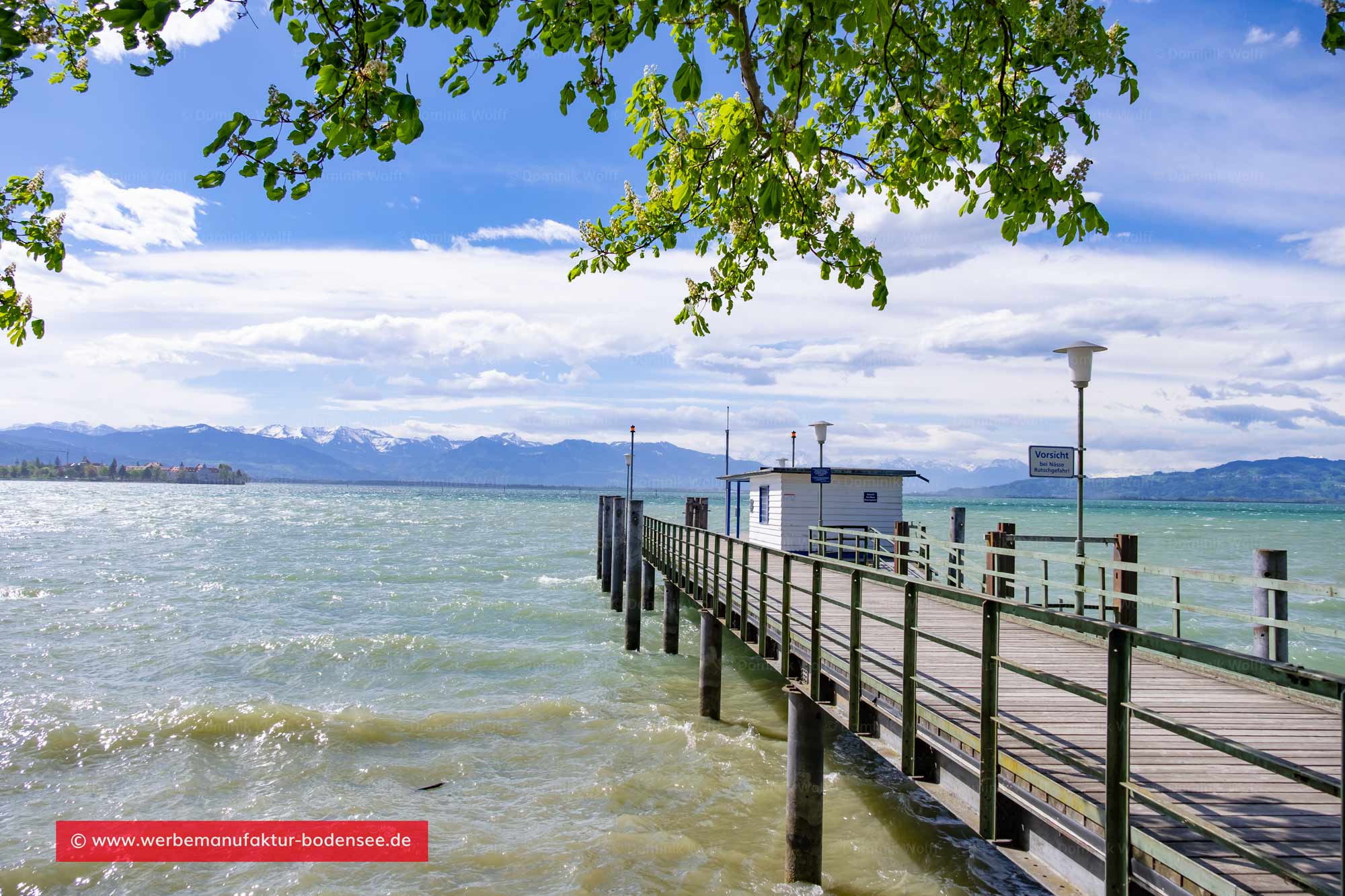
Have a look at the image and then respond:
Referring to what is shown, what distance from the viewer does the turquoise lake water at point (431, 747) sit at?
8.32m

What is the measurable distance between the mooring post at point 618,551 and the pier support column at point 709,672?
10.3 meters

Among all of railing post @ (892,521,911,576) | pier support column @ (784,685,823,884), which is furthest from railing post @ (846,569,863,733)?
railing post @ (892,521,911,576)

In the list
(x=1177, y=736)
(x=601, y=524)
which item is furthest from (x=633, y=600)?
(x=1177, y=736)

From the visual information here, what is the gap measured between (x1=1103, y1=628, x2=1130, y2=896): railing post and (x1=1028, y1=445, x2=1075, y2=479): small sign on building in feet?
27.7

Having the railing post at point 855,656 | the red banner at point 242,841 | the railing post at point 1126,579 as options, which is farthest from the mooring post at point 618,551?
the railing post at point 855,656

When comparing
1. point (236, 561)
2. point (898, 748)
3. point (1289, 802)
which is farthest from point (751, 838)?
point (236, 561)

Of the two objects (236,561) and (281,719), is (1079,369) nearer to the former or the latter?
(281,719)

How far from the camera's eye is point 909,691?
6.08 m

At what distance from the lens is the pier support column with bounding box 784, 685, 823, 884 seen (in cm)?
754

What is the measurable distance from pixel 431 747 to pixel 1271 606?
1006 centimetres

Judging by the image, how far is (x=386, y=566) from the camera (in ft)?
128

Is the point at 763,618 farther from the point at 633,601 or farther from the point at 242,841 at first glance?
the point at 633,601

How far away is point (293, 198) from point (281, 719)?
10.9 metres

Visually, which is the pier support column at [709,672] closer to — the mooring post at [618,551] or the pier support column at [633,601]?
the pier support column at [633,601]
